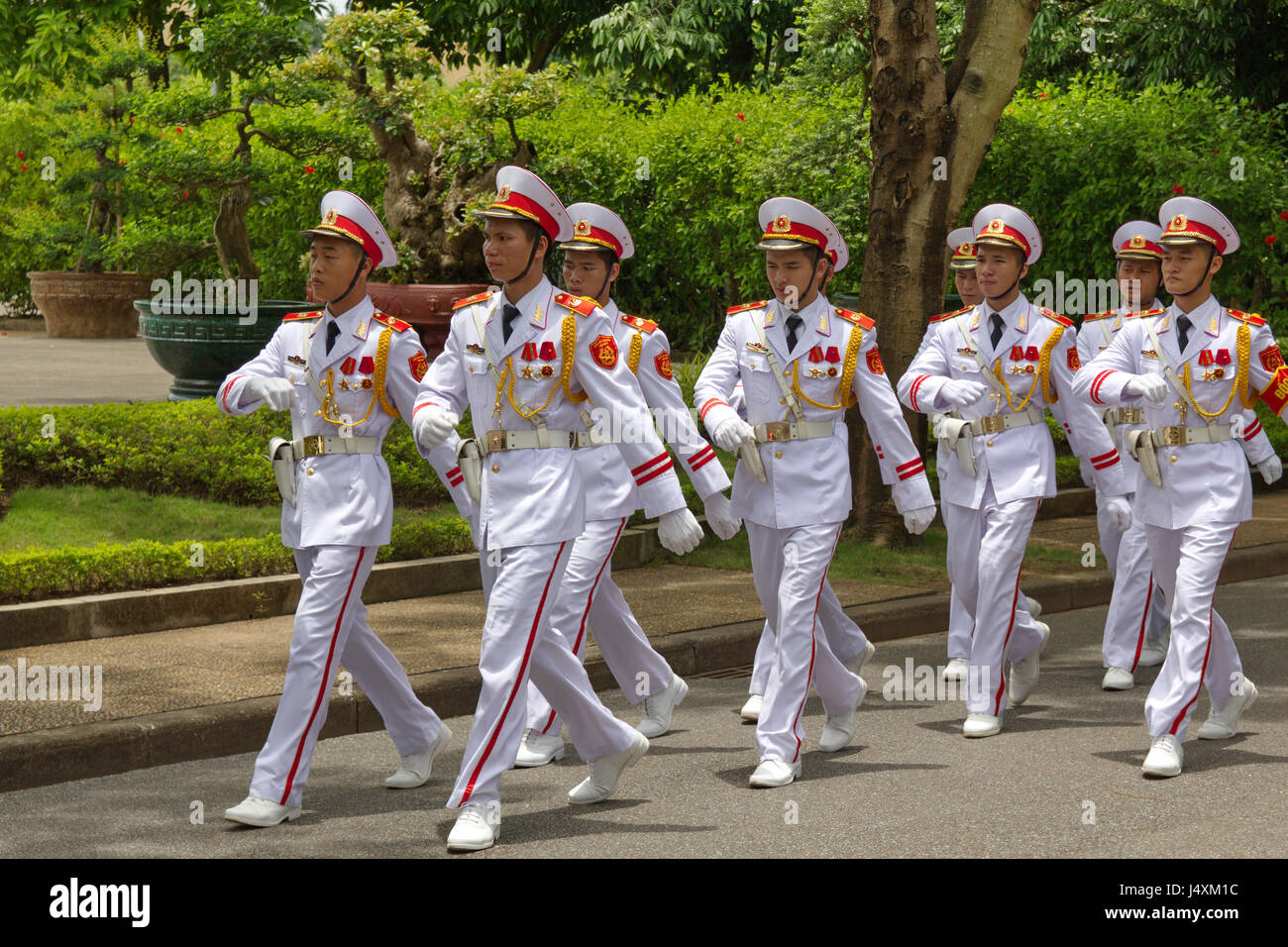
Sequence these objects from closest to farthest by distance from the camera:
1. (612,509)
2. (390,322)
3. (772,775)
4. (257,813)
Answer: (257,813) → (390,322) → (772,775) → (612,509)

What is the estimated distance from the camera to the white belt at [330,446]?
6074mm

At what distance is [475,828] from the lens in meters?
5.45

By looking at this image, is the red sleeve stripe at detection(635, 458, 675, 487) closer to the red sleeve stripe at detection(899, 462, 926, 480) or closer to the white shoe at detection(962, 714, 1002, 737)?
the red sleeve stripe at detection(899, 462, 926, 480)

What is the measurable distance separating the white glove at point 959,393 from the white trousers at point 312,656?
2.59m

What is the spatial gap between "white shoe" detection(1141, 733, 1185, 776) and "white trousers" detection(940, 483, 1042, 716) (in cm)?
88

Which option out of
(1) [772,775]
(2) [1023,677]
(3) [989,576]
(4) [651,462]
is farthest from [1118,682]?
(4) [651,462]

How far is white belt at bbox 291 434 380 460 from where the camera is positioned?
6074 millimetres

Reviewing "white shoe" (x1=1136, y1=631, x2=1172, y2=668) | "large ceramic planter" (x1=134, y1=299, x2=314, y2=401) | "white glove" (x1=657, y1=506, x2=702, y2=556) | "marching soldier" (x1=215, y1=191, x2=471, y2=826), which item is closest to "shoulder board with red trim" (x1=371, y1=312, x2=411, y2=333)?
"marching soldier" (x1=215, y1=191, x2=471, y2=826)

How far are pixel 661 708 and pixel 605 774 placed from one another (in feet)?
4.11

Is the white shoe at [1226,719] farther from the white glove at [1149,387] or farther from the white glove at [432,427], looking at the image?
the white glove at [432,427]

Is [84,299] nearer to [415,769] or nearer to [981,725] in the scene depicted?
[415,769]

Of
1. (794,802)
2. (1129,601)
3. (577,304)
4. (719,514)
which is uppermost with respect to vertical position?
(577,304)

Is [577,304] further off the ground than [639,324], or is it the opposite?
[577,304]

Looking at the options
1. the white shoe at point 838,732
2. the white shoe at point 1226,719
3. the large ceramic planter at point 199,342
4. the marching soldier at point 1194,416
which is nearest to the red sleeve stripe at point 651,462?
the white shoe at point 838,732
